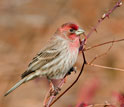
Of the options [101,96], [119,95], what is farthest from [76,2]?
[119,95]

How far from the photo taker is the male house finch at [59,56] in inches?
230

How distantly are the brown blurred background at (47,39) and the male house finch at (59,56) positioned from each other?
58.7 inches

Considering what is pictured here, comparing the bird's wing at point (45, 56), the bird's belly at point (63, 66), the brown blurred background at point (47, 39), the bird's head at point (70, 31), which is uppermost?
the brown blurred background at point (47, 39)

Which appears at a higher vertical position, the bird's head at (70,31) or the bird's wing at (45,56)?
the bird's head at (70,31)

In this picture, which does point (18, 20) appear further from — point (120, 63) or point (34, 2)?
point (120, 63)

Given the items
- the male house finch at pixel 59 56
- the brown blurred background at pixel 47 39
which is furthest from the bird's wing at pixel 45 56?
the brown blurred background at pixel 47 39

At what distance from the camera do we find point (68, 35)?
614 cm

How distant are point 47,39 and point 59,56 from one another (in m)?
4.56

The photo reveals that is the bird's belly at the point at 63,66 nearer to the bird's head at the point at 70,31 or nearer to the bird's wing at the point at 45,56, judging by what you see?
the bird's wing at the point at 45,56

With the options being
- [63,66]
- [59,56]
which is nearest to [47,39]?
[59,56]

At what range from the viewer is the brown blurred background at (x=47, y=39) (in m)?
8.68

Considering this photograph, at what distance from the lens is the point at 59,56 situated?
20.0ft

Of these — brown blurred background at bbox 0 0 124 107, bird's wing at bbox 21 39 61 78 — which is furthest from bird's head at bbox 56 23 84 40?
brown blurred background at bbox 0 0 124 107

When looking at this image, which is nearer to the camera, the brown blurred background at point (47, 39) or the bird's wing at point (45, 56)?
the bird's wing at point (45, 56)
